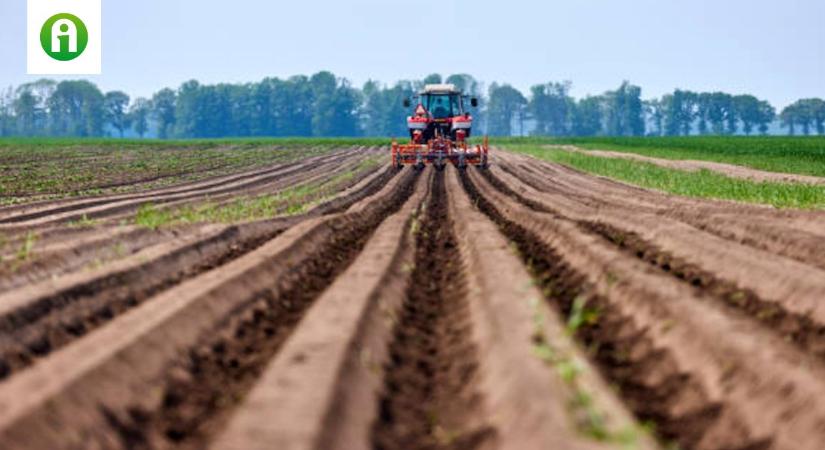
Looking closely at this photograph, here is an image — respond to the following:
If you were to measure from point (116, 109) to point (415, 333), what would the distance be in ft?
486

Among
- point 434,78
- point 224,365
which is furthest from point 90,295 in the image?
point 434,78

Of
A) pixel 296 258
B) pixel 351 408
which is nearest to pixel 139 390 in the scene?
pixel 351 408

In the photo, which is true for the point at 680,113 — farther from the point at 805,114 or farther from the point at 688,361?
the point at 688,361

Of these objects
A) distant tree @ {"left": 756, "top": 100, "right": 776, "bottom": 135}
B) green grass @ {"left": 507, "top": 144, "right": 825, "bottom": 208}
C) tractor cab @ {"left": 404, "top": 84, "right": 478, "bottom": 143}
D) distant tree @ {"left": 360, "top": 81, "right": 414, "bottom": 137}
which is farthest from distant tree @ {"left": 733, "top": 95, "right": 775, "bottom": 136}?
tractor cab @ {"left": 404, "top": 84, "right": 478, "bottom": 143}

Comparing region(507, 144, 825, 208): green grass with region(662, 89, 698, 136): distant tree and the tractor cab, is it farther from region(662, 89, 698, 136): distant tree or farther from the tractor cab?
region(662, 89, 698, 136): distant tree

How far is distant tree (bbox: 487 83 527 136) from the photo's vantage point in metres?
152

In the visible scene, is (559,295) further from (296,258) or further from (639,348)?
(296,258)

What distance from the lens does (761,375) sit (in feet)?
19.7

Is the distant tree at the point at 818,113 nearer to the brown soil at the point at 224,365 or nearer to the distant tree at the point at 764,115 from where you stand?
the distant tree at the point at 764,115

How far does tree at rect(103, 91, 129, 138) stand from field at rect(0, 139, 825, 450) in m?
138

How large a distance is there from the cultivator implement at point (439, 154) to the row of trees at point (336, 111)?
105 metres

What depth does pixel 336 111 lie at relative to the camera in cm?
13862

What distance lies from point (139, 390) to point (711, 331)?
3865 mm

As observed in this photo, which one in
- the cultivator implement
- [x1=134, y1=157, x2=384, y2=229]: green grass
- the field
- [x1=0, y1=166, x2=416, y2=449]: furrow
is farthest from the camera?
the cultivator implement
